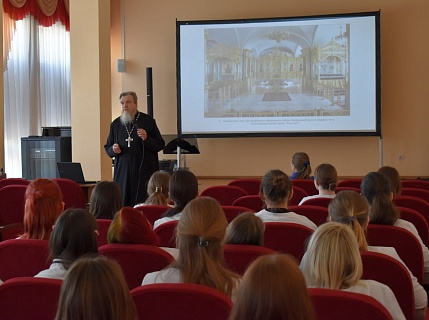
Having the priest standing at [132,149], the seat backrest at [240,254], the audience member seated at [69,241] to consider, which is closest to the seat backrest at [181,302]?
the audience member seated at [69,241]

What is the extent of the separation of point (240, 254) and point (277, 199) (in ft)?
4.50

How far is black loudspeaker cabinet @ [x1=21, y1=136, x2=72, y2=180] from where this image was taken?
387 inches

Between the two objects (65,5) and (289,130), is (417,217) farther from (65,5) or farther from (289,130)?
(65,5)

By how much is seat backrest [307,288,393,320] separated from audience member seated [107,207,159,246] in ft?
3.77

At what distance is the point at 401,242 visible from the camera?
339 centimetres

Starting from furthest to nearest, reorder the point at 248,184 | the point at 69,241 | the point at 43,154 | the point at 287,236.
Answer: the point at 43,154 → the point at 248,184 → the point at 287,236 → the point at 69,241

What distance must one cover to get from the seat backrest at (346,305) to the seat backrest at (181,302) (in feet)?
0.83

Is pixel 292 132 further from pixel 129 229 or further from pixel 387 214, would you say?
pixel 129 229

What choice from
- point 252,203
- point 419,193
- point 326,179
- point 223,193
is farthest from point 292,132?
point 252,203

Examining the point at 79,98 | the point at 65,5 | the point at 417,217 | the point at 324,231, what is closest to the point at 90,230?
the point at 324,231

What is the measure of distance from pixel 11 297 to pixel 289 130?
923 centimetres

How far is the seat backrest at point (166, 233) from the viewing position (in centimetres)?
350

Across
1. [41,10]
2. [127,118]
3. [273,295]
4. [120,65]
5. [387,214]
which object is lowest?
[387,214]

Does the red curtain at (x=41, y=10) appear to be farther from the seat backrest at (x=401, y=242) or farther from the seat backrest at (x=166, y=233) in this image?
the seat backrest at (x=401, y=242)
